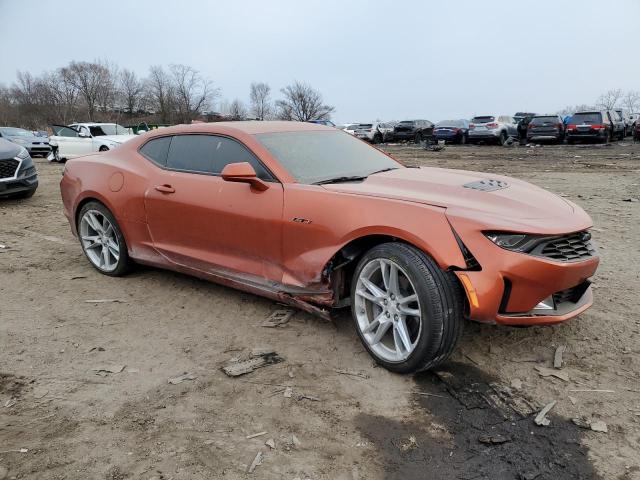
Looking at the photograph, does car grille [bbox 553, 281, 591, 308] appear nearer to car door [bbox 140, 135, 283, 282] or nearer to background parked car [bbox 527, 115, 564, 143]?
car door [bbox 140, 135, 283, 282]

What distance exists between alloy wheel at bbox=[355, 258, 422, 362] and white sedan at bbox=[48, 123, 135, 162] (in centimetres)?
1424

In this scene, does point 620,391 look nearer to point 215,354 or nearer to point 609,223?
point 215,354

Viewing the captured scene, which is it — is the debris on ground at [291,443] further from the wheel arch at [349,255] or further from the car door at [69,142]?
the car door at [69,142]

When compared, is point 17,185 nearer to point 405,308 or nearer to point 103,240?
point 103,240

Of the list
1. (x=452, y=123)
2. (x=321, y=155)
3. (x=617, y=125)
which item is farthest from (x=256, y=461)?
(x=617, y=125)

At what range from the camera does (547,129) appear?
909 inches

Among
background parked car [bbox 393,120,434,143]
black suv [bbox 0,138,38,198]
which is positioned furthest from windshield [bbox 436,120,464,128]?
black suv [bbox 0,138,38,198]

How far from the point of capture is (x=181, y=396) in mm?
2840

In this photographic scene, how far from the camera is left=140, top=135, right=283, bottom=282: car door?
11.5ft

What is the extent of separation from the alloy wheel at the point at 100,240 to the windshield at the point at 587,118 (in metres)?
22.7

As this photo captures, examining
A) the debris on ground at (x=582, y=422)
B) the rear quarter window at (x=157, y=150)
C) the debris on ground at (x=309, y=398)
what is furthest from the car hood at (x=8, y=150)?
the debris on ground at (x=582, y=422)

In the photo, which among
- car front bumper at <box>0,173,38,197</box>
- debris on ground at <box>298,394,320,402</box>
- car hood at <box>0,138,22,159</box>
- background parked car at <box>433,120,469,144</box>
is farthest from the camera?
background parked car at <box>433,120,469,144</box>

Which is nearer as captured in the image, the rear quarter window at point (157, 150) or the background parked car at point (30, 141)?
the rear quarter window at point (157, 150)

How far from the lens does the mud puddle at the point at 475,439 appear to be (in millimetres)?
2238
